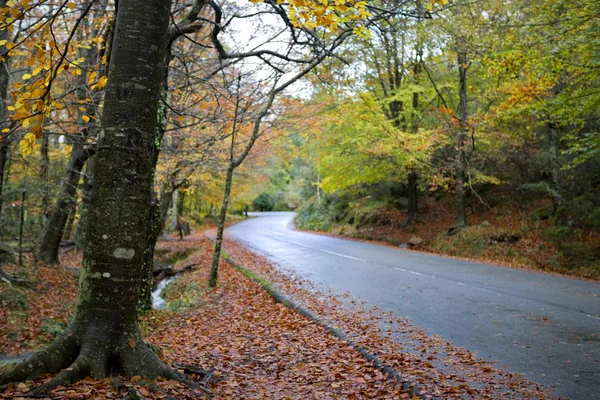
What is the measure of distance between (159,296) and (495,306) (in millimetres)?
10457

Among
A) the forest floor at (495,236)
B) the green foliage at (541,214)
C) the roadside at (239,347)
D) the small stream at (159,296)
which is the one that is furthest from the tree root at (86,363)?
the green foliage at (541,214)

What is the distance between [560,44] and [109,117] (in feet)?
34.3

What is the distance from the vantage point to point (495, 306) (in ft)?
27.5

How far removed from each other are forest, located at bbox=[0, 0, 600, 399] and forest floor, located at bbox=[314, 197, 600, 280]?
0.35 feet

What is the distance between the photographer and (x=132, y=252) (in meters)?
3.88

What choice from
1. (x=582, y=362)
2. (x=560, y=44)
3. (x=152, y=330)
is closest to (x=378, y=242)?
(x=560, y=44)

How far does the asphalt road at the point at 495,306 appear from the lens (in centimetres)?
530

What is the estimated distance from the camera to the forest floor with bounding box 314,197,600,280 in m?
13.9

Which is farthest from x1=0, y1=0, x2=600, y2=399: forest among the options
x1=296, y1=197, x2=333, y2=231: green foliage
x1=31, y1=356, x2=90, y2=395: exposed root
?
x1=296, y1=197, x2=333, y2=231: green foliage

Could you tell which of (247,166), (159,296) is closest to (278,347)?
(159,296)

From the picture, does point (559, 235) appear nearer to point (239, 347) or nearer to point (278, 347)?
point (278, 347)

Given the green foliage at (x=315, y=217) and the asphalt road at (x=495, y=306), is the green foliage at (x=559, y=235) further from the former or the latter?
the green foliage at (x=315, y=217)

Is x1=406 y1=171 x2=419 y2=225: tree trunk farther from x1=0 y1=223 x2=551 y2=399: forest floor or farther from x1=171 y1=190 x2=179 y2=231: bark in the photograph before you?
x1=171 y1=190 x2=179 y2=231: bark

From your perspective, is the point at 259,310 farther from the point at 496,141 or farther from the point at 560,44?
the point at 496,141
